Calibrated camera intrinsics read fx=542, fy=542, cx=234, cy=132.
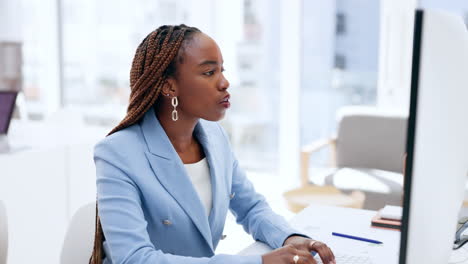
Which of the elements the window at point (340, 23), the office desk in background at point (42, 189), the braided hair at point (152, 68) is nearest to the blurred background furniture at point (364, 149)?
the window at point (340, 23)

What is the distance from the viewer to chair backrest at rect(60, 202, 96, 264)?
50.3 inches

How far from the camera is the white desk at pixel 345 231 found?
4.32 feet

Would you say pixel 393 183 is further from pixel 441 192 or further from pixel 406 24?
pixel 441 192

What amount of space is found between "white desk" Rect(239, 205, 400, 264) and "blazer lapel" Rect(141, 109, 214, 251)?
5.7 inches

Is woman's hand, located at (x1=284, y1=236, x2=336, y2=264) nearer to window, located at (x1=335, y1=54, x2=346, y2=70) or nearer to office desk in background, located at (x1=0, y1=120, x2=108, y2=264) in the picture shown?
office desk in background, located at (x1=0, y1=120, x2=108, y2=264)

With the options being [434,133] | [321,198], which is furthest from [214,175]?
[321,198]

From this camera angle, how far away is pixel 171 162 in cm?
133

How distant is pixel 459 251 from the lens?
1.31 metres

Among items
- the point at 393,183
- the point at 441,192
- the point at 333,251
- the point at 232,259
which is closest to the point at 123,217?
the point at 232,259

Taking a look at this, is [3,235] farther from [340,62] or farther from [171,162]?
[340,62]

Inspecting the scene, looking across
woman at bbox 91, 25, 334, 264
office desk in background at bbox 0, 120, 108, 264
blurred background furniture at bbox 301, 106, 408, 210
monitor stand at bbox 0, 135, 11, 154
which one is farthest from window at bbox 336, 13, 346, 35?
woman at bbox 91, 25, 334, 264

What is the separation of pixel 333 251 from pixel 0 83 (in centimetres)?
479

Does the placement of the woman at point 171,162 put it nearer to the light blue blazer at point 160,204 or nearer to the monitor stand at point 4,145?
the light blue blazer at point 160,204

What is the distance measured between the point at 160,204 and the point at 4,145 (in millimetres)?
1510
